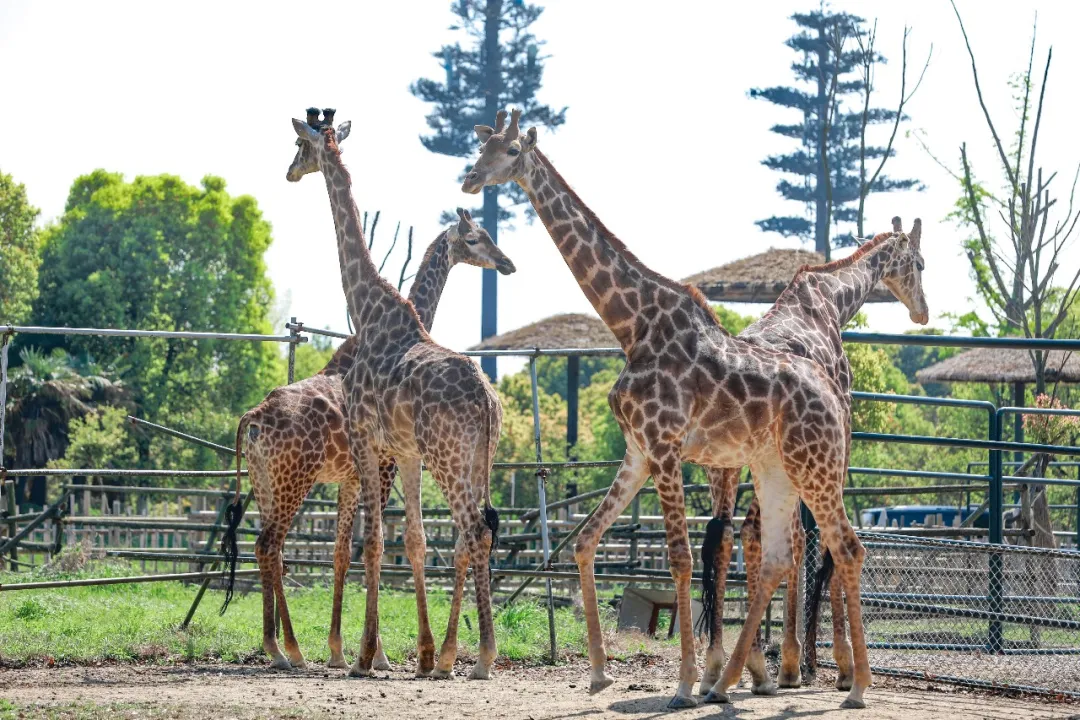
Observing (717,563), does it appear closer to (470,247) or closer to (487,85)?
(470,247)

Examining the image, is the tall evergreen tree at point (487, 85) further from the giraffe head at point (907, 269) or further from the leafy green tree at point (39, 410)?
the giraffe head at point (907, 269)

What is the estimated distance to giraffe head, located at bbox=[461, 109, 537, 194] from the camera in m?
7.47

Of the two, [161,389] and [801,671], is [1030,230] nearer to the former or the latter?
[801,671]

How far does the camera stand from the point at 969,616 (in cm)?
756

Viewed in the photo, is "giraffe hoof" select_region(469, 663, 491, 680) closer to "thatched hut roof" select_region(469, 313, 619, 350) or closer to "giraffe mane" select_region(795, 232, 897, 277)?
"giraffe mane" select_region(795, 232, 897, 277)

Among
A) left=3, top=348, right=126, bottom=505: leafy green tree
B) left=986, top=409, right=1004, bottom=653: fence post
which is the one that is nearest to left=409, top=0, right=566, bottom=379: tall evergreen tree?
left=3, top=348, right=126, bottom=505: leafy green tree

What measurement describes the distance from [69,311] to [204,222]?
564 cm

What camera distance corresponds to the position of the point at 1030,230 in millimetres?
16422

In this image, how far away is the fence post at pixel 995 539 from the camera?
816 centimetres

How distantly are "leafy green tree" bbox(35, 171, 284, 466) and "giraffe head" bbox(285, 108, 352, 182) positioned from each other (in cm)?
2693

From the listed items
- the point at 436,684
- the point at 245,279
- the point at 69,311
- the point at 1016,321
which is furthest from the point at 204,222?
the point at 436,684

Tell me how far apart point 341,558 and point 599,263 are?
295 centimetres

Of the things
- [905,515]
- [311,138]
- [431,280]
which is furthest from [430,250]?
[905,515]

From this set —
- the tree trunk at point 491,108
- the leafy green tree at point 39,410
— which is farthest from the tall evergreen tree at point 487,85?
the leafy green tree at point 39,410
